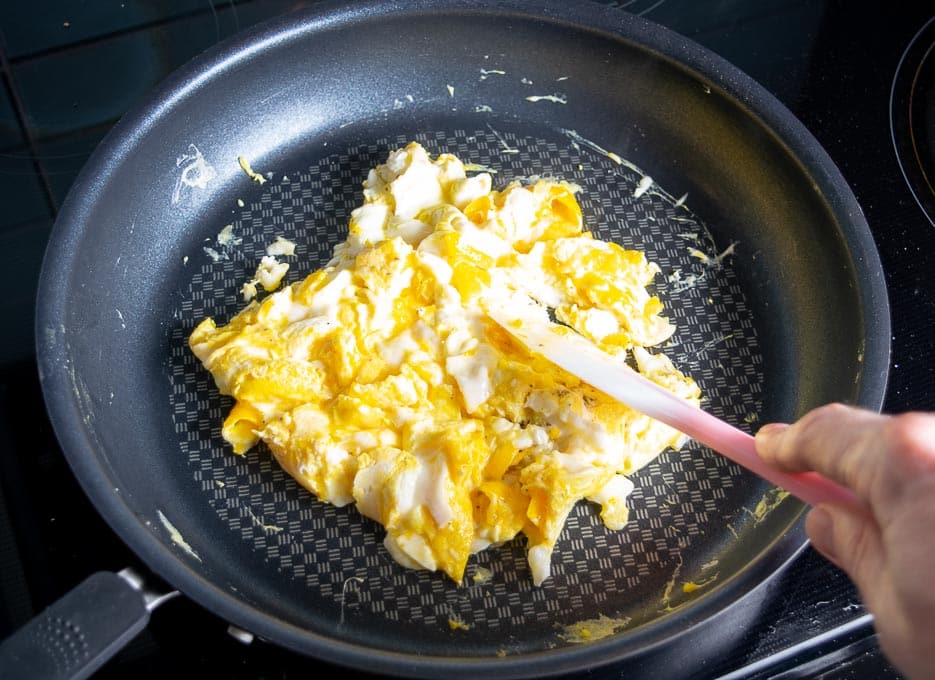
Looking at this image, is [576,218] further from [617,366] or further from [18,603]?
[18,603]

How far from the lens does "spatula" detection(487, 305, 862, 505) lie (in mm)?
1011

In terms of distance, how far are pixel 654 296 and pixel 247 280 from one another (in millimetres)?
773

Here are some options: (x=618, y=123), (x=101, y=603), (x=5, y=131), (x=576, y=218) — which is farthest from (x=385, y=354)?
(x=5, y=131)

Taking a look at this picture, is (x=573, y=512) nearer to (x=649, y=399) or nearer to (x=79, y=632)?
(x=649, y=399)

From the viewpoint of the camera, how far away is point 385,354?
1521 millimetres

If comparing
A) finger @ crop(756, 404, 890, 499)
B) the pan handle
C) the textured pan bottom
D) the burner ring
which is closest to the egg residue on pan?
the textured pan bottom

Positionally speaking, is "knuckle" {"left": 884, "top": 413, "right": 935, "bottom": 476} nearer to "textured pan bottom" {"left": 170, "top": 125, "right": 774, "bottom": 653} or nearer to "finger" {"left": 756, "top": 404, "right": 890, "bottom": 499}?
"finger" {"left": 756, "top": 404, "right": 890, "bottom": 499}

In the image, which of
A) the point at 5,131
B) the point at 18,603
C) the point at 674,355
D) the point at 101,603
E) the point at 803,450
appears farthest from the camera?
the point at 5,131

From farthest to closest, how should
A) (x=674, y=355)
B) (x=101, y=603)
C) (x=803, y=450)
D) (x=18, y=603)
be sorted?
(x=674, y=355)
(x=18, y=603)
(x=101, y=603)
(x=803, y=450)

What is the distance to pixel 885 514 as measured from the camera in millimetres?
792

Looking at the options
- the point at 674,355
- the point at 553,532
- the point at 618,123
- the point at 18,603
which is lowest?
the point at 18,603

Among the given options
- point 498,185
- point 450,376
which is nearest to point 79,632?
point 450,376

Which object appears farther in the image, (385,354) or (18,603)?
(385,354)

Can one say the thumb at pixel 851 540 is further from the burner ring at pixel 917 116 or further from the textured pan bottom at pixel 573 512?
the burner ring at pixel 917 116
